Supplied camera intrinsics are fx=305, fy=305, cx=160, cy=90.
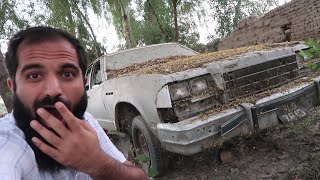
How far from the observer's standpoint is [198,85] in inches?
117

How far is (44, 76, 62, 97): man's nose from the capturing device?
981mm

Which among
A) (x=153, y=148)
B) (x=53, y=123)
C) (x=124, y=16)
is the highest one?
(x=124, y=16)

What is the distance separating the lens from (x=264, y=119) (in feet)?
9.57

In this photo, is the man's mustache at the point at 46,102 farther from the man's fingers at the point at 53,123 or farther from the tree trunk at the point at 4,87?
the tree trunk at the point at 4,87

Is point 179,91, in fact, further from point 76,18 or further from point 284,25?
point 76,18

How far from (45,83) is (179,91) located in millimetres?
1954

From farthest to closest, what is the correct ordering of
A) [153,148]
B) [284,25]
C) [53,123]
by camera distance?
[284,25] < [153,148] < [53,123]

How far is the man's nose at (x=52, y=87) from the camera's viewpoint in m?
0.98

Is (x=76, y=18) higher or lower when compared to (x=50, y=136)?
higher

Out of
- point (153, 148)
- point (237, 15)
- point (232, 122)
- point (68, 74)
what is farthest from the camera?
point (237, 15)

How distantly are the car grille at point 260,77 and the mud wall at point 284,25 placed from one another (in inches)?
160

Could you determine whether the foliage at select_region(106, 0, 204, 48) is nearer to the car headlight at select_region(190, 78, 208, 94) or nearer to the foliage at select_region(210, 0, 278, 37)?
the foliage at select_region(210, 0, 278, 37)

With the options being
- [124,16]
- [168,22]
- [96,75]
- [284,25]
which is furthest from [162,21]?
[96,75]

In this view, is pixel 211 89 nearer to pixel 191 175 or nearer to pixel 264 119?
pixel 264 119
